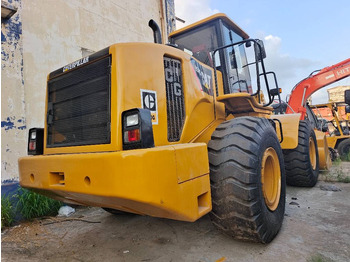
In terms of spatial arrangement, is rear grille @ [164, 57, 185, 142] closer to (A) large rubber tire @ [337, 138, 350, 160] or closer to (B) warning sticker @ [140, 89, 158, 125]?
(B) warning sticker @ [140, 89, 158, 125]

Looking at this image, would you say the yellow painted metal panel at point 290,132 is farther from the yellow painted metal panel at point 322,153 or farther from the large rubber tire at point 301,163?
the yellow painted metal panel at point 322,153

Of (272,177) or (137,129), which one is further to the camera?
(272,177)

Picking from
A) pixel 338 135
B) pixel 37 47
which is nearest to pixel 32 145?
pixel 37 47

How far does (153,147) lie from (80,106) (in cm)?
100

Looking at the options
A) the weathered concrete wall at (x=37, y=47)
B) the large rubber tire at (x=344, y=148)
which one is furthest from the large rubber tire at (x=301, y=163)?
the large rubber tire at (x=344, y=148)

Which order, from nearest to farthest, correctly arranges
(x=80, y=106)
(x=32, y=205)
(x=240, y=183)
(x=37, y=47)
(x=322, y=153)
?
(x=240, y=183) < (x=80, y=106) < (x=32, y=205) < (x=37, y=47) < (x=322, y=153)

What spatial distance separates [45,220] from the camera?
3.99m

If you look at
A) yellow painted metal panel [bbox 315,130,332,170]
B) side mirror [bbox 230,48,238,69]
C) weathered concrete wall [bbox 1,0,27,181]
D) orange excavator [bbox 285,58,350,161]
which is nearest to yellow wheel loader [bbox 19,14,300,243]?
side mirror [bbox 230,48,238,69]

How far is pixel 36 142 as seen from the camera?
2.93 meters

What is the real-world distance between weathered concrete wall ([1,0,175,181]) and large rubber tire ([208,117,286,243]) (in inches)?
134

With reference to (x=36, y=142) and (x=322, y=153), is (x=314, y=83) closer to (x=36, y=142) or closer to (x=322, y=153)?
(x=322, y=153)

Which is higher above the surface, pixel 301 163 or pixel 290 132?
pixel 290 132

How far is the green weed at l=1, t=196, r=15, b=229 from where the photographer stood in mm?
3742

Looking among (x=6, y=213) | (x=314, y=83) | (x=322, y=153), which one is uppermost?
(x=314, y=83)
